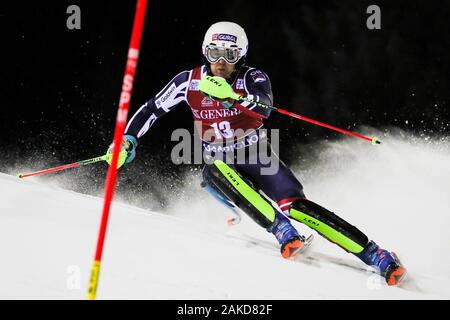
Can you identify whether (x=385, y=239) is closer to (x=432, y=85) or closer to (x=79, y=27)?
(x=432, y=85)

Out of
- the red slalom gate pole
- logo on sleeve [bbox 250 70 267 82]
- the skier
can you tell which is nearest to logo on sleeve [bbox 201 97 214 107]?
the skier

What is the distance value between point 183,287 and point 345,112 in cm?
629

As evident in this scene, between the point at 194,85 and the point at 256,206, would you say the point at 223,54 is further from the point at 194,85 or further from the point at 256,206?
the point at 256,206

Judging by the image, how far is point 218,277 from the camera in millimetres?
2836

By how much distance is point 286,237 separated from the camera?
3596 millimetres

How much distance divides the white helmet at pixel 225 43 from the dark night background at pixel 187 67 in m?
3.92

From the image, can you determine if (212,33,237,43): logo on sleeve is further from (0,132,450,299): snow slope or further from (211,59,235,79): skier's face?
(0,132,450,299): snow slope

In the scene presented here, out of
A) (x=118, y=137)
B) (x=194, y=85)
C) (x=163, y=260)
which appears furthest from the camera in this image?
(x=194, y=85)

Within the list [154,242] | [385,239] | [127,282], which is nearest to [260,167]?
[154,242]

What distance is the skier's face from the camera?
395 cm

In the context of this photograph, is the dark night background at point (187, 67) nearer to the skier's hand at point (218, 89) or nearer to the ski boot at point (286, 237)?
the skier's hand at point (218, 89)

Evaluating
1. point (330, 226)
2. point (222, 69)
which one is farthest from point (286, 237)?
point (222, 69)

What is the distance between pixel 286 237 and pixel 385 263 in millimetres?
704

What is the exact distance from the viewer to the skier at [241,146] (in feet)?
11.9
